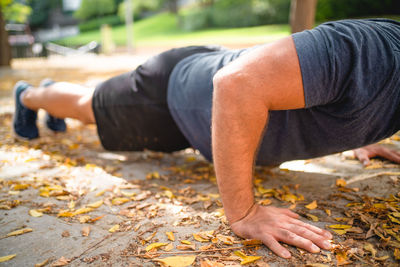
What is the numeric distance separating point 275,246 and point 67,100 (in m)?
2.12

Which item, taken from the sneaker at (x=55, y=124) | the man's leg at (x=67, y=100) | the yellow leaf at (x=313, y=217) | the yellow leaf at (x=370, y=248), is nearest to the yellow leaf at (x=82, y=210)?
the man's leg at (x=67, y=100)

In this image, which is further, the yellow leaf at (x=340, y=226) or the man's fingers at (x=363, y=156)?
the man's fingers at (x=363, y=156)

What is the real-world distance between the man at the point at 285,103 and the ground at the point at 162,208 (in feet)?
0.60

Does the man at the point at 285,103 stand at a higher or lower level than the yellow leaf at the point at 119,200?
higher

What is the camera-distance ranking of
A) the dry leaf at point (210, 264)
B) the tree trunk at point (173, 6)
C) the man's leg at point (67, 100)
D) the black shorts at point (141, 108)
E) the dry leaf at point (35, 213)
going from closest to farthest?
1. the dry leaf at point (210, 264)
2. the dry leaf at point (35, 213)
3. the black shorts at point (141, 108)
4. the man's leg at point (67, 100)
5. the tree trunk at point (173, 6)

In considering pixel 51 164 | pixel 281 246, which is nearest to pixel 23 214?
pixel 51 164

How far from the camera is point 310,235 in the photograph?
1631mm

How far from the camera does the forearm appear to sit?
1452mm

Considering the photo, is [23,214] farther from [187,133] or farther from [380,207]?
[380,207]

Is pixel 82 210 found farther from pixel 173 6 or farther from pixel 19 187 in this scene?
pixel 173 6

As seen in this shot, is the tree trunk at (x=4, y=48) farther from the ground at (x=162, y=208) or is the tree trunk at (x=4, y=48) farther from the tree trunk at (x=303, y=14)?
the ground at (x=162, y=208)

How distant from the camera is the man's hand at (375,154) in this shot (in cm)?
264

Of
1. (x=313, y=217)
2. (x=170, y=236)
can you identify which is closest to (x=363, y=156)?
(x=313, y=217)

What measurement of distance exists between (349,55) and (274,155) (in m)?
0.84
